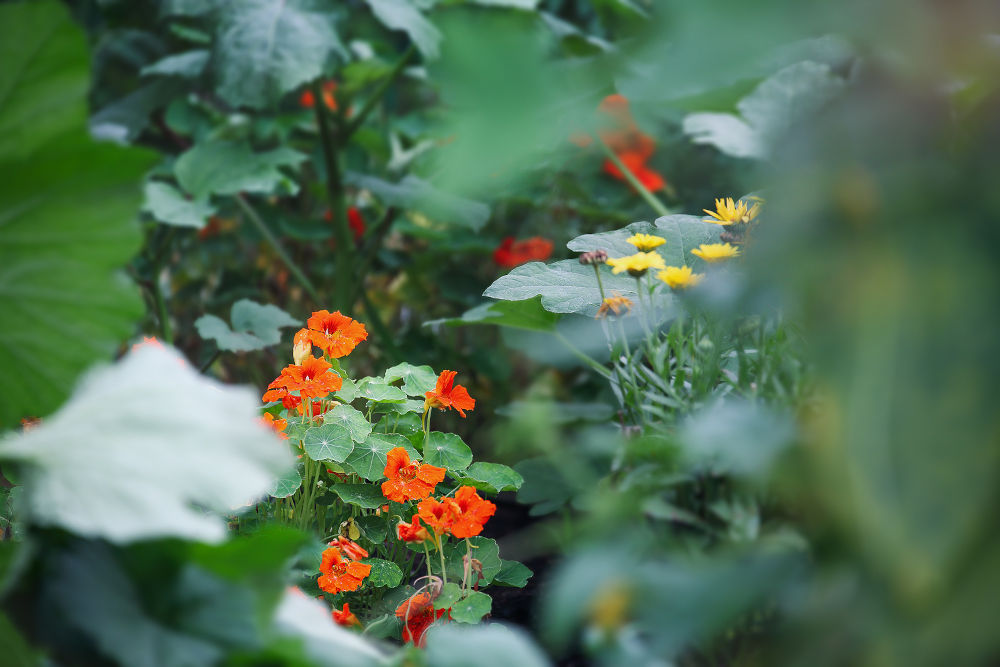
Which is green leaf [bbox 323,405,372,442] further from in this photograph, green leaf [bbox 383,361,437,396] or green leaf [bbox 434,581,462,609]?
green leaf [bbox 434,581,462,609]

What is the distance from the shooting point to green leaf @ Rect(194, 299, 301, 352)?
149 cm

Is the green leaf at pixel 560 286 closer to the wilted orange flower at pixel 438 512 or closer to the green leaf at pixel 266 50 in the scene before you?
the wilted orange flower at pixel 438 512

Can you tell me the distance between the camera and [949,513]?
0.35 m

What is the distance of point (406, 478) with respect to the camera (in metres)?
1.01

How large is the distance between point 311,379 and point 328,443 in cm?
10

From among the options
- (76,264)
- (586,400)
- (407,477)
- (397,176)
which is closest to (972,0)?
(76,264)

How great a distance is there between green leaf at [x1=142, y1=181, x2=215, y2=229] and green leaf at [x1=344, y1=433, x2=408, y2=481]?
74 centimetres

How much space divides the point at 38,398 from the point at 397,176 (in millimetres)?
1612

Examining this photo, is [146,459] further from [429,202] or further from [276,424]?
[429,202]

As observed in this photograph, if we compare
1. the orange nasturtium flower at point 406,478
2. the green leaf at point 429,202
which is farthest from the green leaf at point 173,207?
the orange nasturtium flower at point 406,478

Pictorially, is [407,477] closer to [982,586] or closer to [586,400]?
[982,586]

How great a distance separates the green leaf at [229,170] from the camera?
5.53 feet

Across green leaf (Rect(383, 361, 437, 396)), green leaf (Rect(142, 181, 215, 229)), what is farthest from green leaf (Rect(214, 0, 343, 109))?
Answer: green leaf (Rect(383, 361, 437, 396))

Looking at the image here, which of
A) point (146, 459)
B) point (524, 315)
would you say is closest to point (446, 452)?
point (524, 315)
